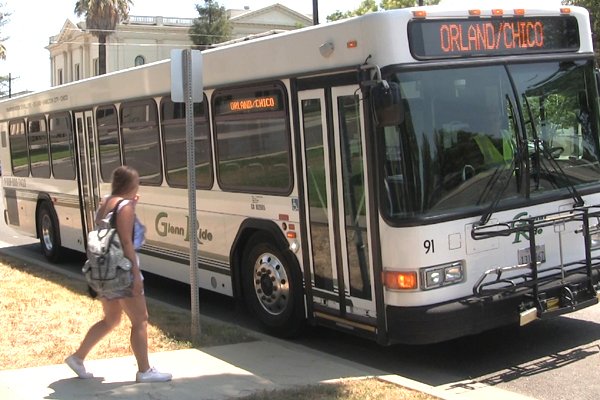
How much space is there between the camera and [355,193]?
5957mm

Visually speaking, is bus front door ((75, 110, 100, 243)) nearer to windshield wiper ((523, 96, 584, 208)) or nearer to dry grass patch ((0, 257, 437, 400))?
dry grass patch ((0, 257, 437, 400))

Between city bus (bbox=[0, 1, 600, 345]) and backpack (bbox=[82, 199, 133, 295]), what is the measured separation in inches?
60.2

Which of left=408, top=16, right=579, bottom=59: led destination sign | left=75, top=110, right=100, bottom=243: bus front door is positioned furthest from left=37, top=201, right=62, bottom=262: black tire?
left=408, top=16, right=579, bottom=59: led destination sign

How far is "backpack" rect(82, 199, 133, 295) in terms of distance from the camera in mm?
5078

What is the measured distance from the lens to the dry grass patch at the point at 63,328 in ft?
21.1

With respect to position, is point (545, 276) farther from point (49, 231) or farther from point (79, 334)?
point (49, 231)

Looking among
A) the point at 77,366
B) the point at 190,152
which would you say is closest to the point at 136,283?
the point at 77,366

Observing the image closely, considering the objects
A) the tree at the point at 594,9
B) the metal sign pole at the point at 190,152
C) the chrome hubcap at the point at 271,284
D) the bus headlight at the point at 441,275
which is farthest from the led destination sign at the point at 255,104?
the tree at the point at 594,9

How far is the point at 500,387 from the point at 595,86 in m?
2.91

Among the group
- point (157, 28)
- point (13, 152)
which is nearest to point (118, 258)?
point (13, 152)

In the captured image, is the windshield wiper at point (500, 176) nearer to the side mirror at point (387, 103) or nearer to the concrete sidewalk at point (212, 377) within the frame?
the side mirror at point (387, 103)

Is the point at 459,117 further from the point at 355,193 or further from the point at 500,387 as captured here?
the point at 500,387

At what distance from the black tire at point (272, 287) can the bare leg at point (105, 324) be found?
1874 mm

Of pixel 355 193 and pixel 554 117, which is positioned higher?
pixel 554 117
